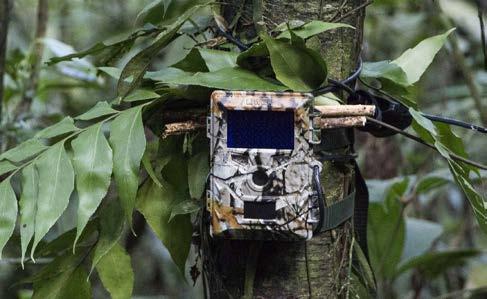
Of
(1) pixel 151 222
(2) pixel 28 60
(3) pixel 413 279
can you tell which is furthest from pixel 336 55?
(3) pixel 413 279

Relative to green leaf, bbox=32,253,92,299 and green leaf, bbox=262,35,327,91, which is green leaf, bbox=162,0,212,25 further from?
green leaf, bbox=32,253,92,299

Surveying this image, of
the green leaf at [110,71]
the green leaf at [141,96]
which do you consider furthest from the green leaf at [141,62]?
the green leaf at [110,71]

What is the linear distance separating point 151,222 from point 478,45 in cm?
243

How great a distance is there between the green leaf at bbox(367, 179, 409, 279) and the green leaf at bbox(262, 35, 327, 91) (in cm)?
102

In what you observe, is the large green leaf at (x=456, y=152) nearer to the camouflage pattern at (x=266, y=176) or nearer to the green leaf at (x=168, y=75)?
the camouflage pattern at (x=266, y=176)

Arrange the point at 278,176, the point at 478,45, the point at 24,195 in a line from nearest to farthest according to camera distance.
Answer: the point at 278,176 < the point at 24,195 < the point at 478,45

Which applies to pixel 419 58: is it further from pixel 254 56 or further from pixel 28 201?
pixel 28 201

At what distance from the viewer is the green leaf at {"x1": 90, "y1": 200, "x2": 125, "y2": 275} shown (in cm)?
110

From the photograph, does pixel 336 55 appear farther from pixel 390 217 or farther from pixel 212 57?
pixel 390 217

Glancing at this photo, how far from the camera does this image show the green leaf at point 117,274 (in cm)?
114

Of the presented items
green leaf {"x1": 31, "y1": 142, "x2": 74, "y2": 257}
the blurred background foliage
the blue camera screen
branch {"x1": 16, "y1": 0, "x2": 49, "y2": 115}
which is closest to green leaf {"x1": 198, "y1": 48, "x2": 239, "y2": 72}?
the blue camera screen

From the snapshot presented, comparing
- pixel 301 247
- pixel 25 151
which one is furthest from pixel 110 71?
pixel 301 247

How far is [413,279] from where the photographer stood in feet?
8.51

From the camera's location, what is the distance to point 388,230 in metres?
1.99
